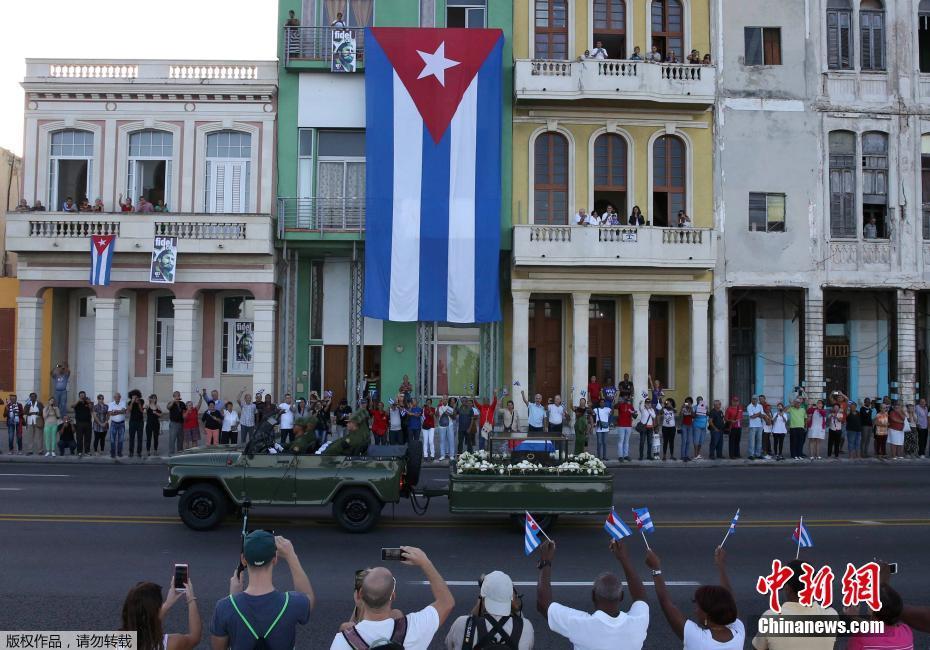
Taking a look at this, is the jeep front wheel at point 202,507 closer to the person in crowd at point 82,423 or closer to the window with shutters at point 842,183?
the person in crowd at point 82,423

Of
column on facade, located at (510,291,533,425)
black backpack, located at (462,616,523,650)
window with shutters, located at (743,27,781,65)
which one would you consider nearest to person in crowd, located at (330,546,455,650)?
black backpack, located at (462,616,523,650)

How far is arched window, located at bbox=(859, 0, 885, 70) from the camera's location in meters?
30.2

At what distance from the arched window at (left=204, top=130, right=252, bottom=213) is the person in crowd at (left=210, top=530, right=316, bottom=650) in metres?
25.6

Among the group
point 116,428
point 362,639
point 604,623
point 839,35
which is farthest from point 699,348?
point 362,639

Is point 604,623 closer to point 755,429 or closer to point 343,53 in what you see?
point 755,429

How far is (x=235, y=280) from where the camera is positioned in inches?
1120

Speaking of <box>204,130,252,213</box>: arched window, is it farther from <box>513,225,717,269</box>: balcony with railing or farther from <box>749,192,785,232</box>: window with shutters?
<box>749,192,785,232</box>: window with shutters

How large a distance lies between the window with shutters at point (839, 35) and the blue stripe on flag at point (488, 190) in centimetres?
1183

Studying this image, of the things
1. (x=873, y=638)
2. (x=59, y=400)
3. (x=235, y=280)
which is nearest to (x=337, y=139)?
(x=235, y=280)

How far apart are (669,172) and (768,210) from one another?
11.9 ft

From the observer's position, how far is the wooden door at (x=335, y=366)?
3011cm

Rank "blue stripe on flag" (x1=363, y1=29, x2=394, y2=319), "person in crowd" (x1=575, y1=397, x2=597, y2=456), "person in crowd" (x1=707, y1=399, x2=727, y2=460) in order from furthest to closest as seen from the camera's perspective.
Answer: "blue stripe on flag" (x1=363, y1=29, x2=394, y2=319) → "person in crowd" (x1=707, y1=399, x2=727, y2=460) → "person in crowd" (x1=575, y1=397, x2=597, y2=456)

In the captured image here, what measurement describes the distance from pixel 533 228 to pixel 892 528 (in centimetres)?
1640

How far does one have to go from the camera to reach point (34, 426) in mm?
23562
